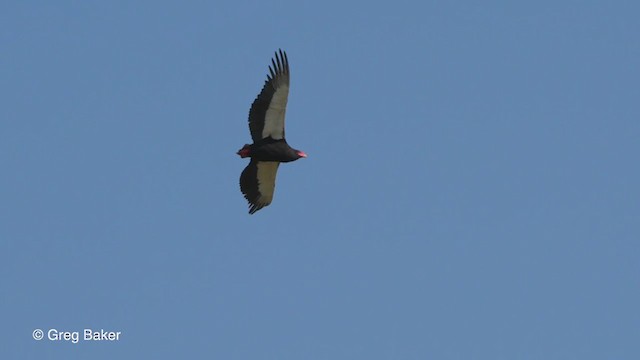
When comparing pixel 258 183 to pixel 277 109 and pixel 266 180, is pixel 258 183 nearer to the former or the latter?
pixel 266 180

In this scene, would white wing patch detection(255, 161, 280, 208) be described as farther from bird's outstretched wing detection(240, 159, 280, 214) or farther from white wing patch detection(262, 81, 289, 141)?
white wing patch detection(262, 81, 289, 141)

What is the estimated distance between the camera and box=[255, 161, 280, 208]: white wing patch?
93062 mm

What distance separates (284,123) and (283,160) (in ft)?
5.45

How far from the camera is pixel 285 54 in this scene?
91.4 meters

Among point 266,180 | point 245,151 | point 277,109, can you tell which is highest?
point 277,109

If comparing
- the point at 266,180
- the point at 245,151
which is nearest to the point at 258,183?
the point at 266,180

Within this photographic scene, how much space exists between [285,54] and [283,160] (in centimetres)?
431

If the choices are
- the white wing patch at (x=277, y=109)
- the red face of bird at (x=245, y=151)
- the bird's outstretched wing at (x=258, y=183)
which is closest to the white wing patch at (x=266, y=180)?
the bird's outstretched wing at (x=258, y=183)

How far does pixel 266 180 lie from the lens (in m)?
93.6

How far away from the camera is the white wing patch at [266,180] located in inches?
3664

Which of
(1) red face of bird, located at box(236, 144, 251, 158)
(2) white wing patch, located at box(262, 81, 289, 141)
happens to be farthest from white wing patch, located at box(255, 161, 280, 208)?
(2) white wing patch, located at box(262, 81, 289, 141)

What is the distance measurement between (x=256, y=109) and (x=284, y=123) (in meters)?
1.28

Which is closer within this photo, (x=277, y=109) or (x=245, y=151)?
(x=277, y=109)

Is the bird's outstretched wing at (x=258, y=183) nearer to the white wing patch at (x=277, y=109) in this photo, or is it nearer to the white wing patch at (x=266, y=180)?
the white wing patch at (x=266, y=180)
